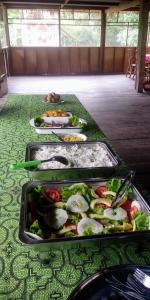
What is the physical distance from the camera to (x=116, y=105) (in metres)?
4.12

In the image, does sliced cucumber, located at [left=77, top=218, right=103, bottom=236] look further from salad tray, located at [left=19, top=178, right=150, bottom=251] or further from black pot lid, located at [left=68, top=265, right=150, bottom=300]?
black pot lid, located at [left=68, top=265, right=150, bottom=300]

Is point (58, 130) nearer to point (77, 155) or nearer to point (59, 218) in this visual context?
point (77, 155)

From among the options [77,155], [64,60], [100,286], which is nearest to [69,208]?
[100,286]

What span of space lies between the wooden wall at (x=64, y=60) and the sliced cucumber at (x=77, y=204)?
23.1 feet

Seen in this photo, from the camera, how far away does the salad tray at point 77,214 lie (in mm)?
567

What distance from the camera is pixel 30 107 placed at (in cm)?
205

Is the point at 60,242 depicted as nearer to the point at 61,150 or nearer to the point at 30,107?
the point at 61,150

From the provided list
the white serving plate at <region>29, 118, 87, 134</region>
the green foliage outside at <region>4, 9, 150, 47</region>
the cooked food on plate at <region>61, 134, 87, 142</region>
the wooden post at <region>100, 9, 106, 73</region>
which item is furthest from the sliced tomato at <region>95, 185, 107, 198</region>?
the wooden post at <region>100, 9, 106, 73</region>

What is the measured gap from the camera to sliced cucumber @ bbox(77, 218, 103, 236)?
602 millimetres

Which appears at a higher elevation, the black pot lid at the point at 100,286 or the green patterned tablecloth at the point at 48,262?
the black pot lid at the point at 100,286

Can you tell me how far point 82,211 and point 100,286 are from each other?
244 millimetres

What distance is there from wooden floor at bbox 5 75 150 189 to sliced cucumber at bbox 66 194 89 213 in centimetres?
32

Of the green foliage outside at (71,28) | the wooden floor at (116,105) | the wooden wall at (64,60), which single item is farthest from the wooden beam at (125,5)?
the wooden floor at (116,105)

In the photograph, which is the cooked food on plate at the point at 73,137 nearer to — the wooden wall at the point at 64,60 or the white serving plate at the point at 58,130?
the white serving plate at the point at 58,130
